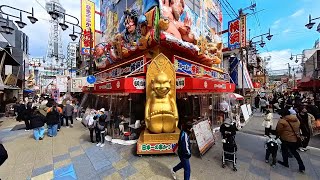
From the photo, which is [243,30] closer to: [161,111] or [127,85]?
[161,111]

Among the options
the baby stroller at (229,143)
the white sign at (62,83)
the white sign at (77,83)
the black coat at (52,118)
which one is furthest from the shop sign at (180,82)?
the white sign at (62,83)

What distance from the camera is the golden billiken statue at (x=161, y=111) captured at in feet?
22.6

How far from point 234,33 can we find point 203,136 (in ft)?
37.6

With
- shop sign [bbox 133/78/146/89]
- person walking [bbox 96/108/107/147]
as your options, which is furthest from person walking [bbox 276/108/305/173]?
person walking [bbox 96/108/107/147]

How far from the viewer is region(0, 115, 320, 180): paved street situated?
5129mm

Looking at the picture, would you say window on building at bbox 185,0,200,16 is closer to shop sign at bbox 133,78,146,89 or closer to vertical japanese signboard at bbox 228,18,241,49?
vertical japanese signboard at bbox 228,18,241,49

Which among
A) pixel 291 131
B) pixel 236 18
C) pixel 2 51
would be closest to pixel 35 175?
pixel 291 131

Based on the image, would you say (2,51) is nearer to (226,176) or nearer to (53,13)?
(53,13)

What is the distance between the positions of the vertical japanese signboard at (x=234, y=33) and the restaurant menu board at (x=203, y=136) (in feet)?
32.9

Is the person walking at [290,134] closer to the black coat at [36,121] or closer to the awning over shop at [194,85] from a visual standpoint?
the awning over shop at [194,85]

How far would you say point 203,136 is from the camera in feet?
22.3

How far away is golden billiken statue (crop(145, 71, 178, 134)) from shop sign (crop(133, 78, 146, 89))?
2.29 feet

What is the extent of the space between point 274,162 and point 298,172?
64 cm

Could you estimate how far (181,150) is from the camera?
457 centimetres
